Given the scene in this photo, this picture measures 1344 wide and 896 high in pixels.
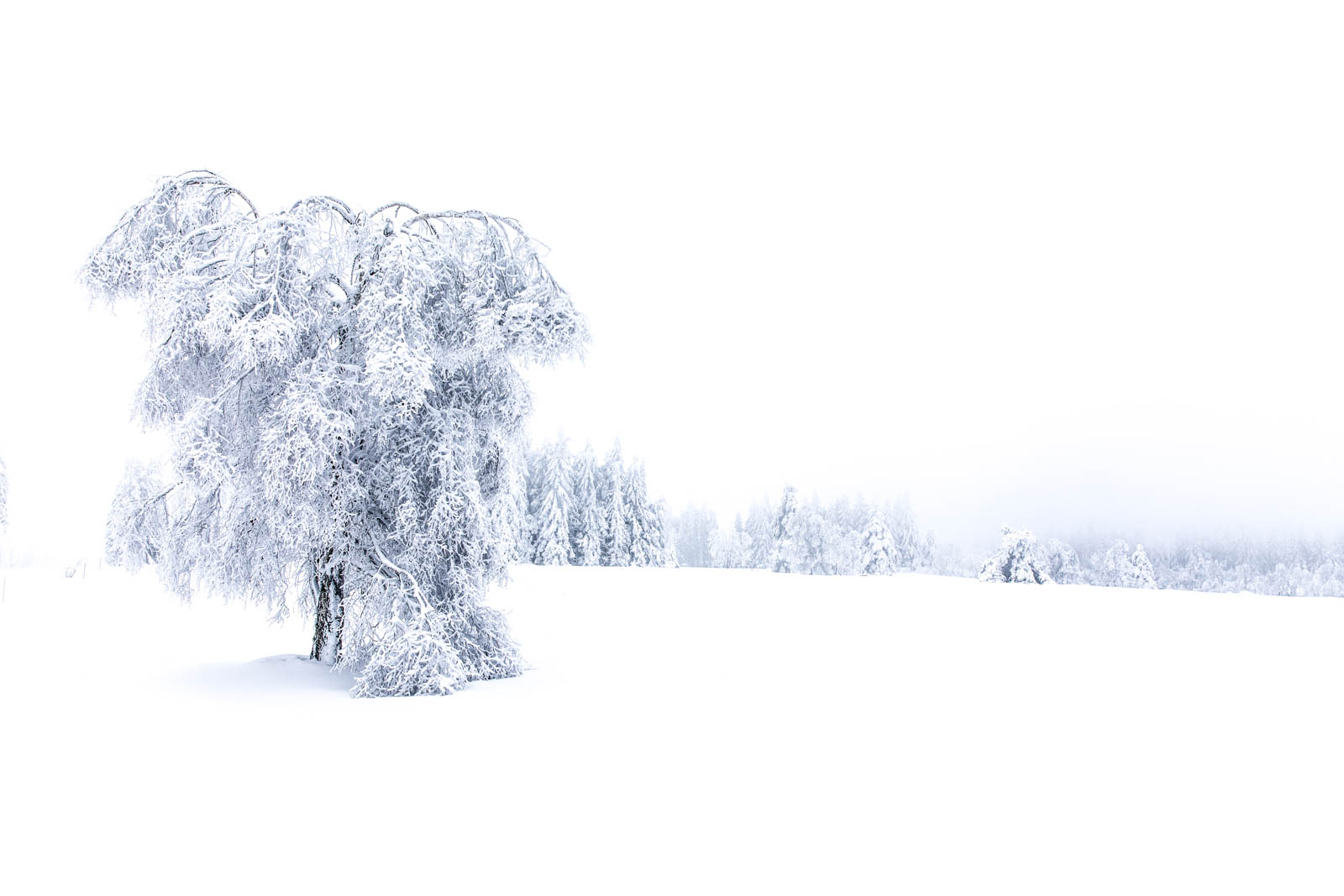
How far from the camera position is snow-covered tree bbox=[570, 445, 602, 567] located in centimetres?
4066

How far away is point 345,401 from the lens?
8953 millimetres

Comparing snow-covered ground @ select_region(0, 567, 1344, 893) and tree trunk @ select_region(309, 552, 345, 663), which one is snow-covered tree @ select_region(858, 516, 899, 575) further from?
tree trunk @ select_region(309, 552, 345, 663)

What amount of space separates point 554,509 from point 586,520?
2.92 m


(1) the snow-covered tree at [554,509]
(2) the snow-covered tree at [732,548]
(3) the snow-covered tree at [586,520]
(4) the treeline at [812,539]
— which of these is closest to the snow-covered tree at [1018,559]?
(4) the treeline at [812,539]

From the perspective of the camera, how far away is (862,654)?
1205 cm

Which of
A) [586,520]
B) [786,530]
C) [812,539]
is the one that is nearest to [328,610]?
[586,520]

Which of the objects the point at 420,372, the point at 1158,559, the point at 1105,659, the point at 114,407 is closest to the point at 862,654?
the point at 1105,659

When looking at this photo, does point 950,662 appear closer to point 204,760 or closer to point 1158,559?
point 204,760

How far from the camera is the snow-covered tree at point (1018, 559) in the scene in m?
33.8

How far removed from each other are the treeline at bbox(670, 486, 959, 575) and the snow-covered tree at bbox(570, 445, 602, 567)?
45.6ft

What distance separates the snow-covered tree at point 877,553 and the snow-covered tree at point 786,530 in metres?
4.63

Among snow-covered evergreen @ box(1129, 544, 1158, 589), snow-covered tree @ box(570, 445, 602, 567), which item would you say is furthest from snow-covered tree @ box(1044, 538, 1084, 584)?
snow-covered tree @ box(570, 445, 602, 567)

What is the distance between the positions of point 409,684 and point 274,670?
2.39m

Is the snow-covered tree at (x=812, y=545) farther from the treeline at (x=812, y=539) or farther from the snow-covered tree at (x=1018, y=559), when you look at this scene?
the snow-covered tree at (x=1018, y=559)
